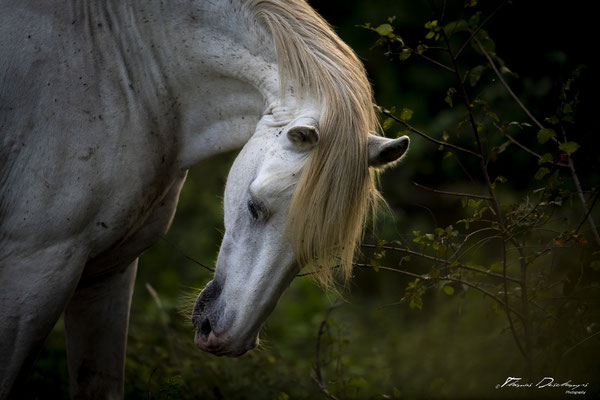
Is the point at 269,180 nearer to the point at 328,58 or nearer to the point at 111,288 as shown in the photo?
the point at 328,58

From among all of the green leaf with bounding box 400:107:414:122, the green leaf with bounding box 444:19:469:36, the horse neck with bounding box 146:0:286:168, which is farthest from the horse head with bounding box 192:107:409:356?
the green leaf with bounding box 444:19:469:36

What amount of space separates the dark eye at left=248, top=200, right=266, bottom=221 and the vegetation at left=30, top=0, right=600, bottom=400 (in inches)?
16.3

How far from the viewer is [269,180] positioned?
190 centimetres

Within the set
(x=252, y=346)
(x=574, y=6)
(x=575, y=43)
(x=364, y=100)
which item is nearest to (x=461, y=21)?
(x=364, y=100)

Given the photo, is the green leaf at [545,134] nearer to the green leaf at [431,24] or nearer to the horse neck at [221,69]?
the green leaf at [431,24]

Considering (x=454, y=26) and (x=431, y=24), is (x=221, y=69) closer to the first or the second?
(x=431, y=24)

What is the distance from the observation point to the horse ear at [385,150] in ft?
6.34

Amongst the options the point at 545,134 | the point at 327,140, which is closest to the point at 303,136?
the point at 327,140

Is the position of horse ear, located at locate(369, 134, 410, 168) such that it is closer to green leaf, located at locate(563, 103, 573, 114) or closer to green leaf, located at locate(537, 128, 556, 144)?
green leaf, located at locate(537, 128, 556, 144)

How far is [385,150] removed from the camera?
76.5 inches

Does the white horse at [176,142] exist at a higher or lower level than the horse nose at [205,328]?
higher

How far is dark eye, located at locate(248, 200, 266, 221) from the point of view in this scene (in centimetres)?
191

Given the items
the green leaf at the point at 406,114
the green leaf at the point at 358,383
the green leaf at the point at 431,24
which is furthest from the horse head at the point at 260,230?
the green leaf at the point at 358,383

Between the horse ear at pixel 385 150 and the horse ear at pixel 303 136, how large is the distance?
19 centimetres
